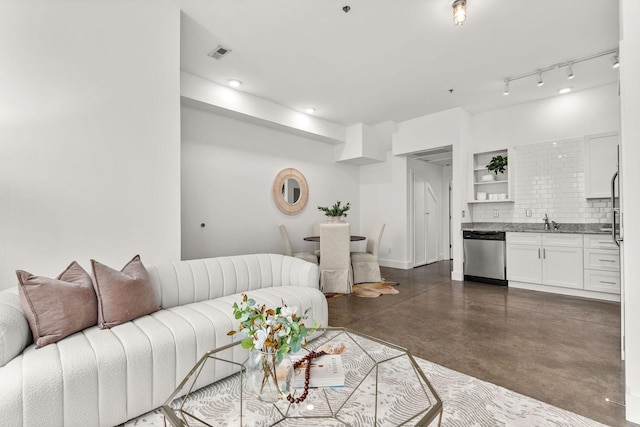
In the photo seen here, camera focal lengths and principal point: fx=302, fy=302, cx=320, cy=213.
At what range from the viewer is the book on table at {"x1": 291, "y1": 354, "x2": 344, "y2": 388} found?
1.32 metres

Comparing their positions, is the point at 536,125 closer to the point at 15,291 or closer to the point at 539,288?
the point at 539,288

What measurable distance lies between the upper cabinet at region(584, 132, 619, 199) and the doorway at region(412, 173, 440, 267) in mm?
2845

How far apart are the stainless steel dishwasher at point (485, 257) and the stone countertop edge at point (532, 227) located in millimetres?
148

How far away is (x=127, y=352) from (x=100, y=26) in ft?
8.18

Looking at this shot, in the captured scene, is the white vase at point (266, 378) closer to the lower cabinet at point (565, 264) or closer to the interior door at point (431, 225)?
the lower cabinet at point (565, 264)

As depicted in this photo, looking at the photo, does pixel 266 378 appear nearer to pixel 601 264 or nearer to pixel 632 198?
pixel 632 198

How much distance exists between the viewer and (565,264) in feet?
13.7

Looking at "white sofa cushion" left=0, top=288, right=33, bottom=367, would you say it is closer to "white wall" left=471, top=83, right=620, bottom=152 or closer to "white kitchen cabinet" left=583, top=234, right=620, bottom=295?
"white kitchen cabinet" left=583, top=234, right=620, bottom=295

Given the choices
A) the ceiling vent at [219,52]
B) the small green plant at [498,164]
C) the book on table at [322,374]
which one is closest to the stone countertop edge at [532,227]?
the small green plant at [498,164]

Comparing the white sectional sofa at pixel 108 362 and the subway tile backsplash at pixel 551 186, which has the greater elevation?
the subway tile backsplash at pixel 551 186

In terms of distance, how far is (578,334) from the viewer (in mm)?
2834

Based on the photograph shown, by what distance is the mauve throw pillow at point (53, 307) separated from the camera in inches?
63.4

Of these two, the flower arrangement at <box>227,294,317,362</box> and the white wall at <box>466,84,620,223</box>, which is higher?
the white wall at <box>466,84,620,223</box>

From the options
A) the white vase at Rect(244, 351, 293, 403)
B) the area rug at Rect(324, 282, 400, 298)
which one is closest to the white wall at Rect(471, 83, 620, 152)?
the area rug at Rect(324, 282, 400, 298)
